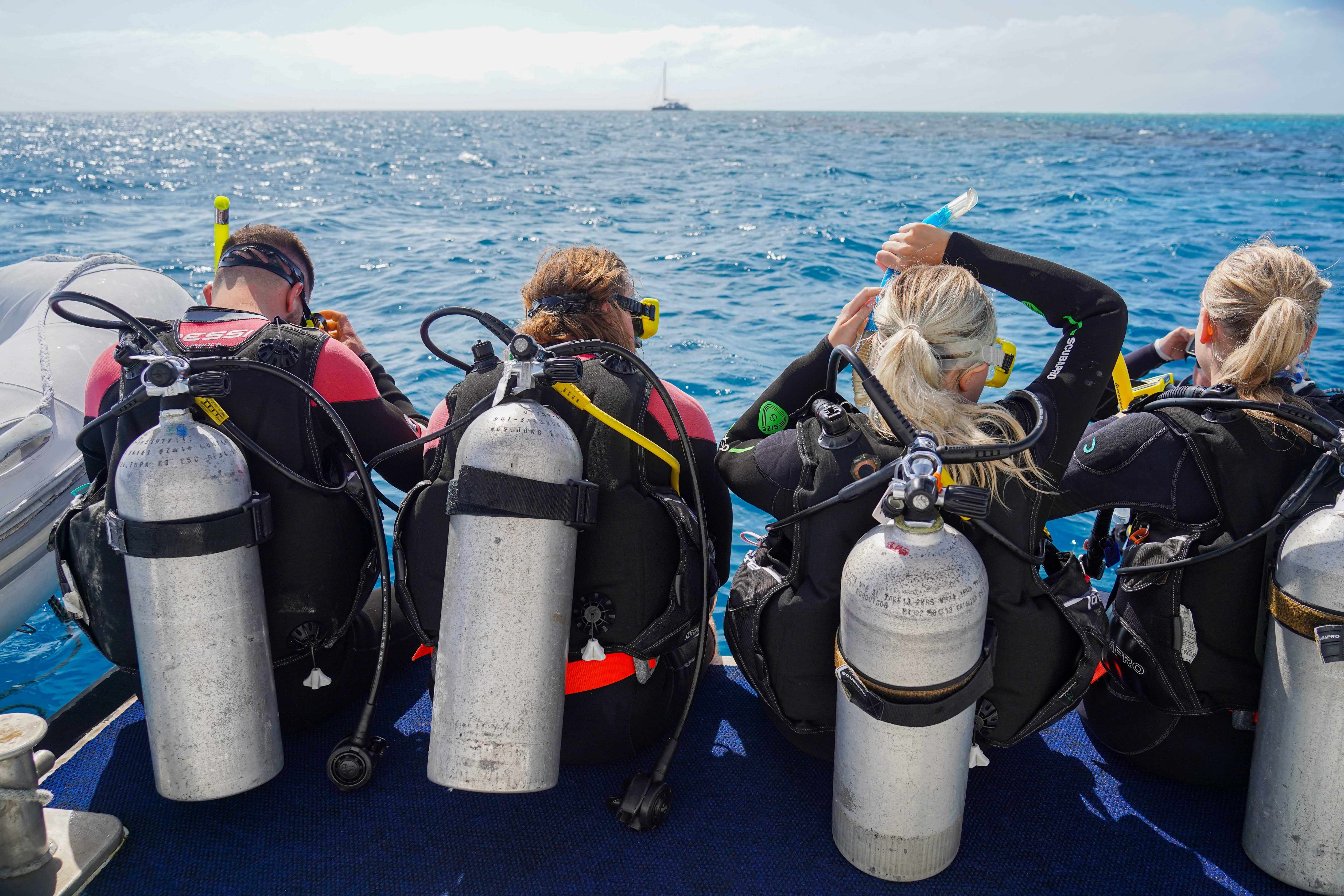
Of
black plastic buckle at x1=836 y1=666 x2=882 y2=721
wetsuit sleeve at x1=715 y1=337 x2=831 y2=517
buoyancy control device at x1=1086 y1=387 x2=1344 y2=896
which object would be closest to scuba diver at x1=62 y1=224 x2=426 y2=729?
wetsuit sleeve at x1=715 y1=337 x2=831 y2=517

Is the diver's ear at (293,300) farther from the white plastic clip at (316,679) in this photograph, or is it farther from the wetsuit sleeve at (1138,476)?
the wetsuit sleeve at (1138,476)

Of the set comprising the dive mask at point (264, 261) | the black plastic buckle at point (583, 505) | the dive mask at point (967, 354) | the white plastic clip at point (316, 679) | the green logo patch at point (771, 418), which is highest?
the dive mask at point (264, 261)

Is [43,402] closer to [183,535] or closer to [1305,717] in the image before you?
[183,535]

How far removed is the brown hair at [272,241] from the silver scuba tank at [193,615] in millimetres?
882

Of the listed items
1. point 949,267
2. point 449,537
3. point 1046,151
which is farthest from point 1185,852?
point 1046,151

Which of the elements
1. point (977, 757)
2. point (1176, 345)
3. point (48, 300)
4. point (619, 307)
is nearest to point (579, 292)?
point (619, 307)

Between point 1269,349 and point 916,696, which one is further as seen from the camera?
point 1269,349

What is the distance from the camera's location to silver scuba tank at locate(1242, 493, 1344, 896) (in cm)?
165

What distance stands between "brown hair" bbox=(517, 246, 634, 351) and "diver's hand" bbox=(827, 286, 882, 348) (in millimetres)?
535

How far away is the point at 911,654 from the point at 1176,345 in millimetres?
1877

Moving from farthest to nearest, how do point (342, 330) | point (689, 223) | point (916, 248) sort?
point (689, 223) < point (342, 330) < point (916, 248)

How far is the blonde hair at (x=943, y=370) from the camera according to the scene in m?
1.83

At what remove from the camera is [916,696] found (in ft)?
5.44

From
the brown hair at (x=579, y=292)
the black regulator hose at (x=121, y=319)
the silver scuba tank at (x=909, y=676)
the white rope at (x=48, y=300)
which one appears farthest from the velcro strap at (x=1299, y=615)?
the white rope at (x=48, y=300)
